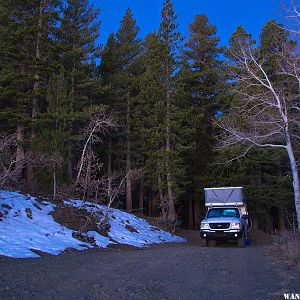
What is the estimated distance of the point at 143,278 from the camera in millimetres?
8773

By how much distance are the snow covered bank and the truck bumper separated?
119 inches

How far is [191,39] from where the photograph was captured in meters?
42.6

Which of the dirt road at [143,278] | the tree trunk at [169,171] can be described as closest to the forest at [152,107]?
the tree trunk at [169,171]

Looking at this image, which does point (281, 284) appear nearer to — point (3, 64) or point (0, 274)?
point (0, 274)

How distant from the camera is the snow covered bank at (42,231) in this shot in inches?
539

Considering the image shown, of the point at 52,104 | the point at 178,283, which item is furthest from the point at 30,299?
the point at 52,104

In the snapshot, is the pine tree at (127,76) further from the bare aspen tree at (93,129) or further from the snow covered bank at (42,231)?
the snow covered bank at (42,231)

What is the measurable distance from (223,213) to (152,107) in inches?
633

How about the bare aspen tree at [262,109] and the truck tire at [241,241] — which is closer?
the truck tire at [241,241]

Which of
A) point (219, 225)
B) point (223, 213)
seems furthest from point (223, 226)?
point (223, 213)

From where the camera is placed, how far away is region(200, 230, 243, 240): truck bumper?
19334 millimetres

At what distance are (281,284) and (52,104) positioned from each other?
1918cm

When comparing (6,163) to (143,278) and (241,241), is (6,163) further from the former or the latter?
(143,278)

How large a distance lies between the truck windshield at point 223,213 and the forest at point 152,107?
12.9ft
